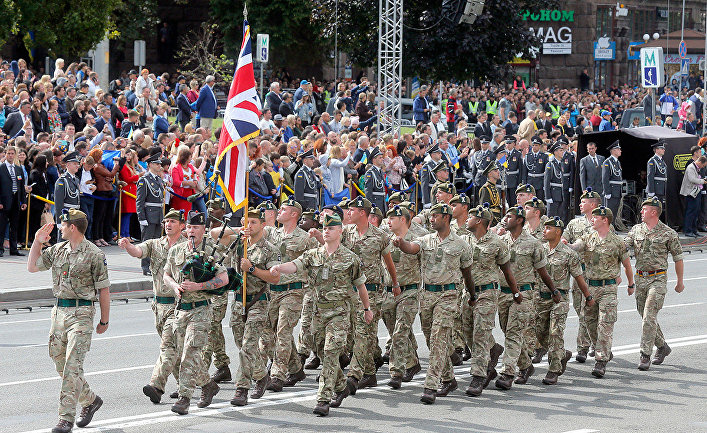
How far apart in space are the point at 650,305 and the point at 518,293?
6.71 feet

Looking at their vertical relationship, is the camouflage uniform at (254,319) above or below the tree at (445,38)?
below

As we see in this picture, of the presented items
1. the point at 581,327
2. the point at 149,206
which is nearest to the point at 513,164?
the point at 149,206

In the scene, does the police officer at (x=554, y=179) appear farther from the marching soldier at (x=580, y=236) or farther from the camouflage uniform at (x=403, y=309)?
the camouflage uniform at (x=403, y=309)

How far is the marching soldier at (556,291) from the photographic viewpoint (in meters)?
12.7

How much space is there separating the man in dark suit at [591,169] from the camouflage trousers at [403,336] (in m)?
13.6

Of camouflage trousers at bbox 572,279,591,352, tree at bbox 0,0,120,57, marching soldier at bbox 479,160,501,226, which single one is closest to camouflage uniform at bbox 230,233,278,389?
camouflage trousers at bbox 572,279,591,352

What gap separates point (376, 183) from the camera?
2266cm

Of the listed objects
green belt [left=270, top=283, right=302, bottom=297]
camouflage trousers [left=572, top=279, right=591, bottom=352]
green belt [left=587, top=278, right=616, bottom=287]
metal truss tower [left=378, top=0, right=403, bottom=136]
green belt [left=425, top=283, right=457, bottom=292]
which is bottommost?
camouflage trousers [left=572, top=279, right=591, bottom=352]

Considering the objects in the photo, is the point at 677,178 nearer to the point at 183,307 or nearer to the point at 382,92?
the point at 382,92

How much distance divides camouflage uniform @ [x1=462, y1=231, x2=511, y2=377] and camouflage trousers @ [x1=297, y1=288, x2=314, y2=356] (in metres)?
1.75

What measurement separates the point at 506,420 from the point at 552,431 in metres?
0.56

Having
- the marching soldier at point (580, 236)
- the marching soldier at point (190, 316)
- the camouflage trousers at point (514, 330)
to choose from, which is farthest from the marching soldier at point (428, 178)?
the marching soldier at point (190, 316)

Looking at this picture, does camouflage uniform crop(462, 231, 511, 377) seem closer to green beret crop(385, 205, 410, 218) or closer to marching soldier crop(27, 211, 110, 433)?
green beret crop(385, 205, 410, 218)

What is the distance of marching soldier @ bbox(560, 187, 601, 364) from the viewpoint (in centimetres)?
1365
